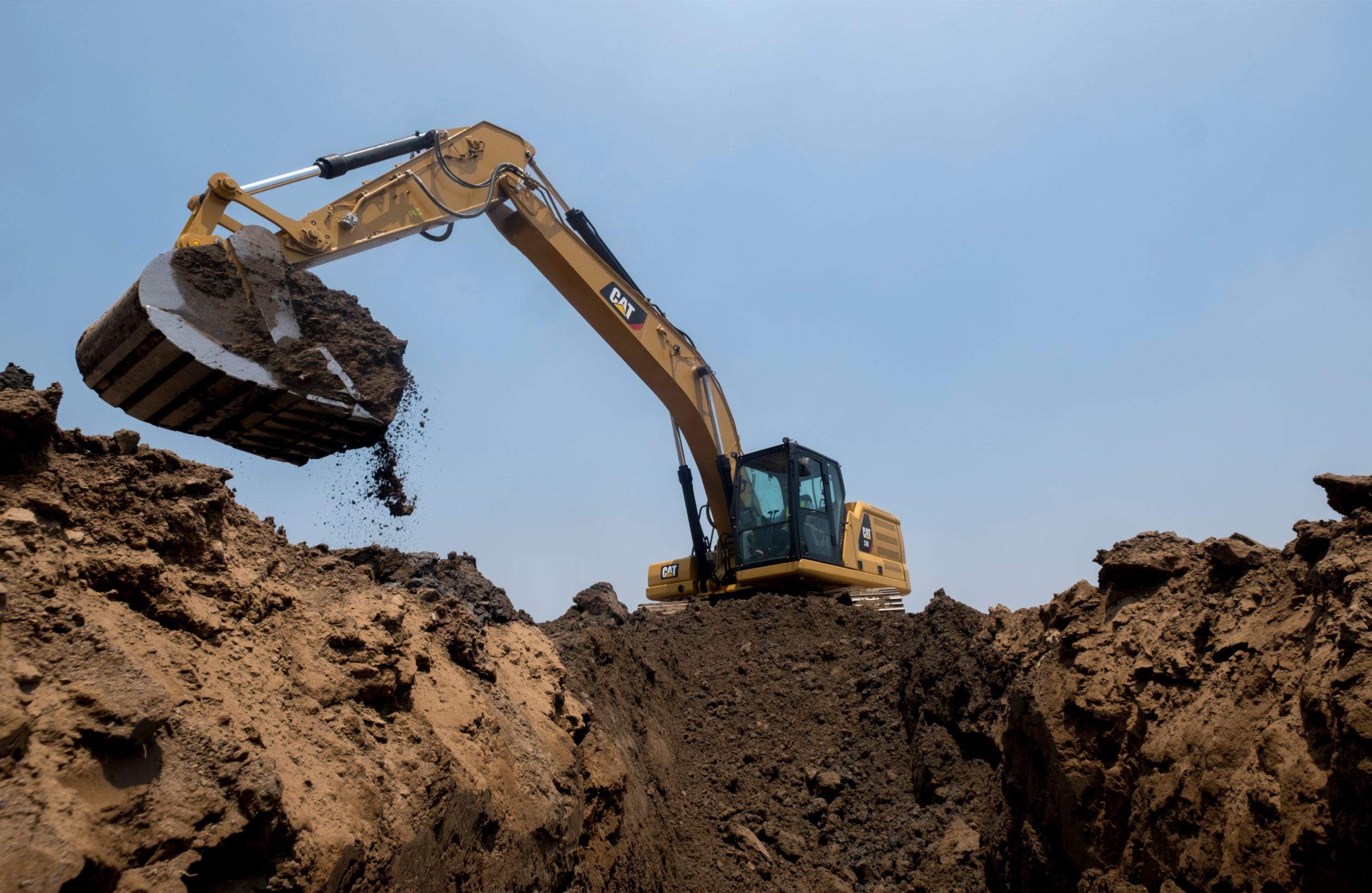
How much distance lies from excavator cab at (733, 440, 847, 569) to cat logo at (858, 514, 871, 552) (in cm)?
76

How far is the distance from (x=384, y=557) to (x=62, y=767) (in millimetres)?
3171

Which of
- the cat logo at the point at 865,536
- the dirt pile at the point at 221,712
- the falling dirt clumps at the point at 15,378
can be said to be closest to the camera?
the dirt pile at the point at 221,712

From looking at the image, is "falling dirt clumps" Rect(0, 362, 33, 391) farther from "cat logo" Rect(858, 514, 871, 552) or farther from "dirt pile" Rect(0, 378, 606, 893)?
"cat logo" Rect(858, 514, 871, 552)

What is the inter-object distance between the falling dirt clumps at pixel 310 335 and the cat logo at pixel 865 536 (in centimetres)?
746

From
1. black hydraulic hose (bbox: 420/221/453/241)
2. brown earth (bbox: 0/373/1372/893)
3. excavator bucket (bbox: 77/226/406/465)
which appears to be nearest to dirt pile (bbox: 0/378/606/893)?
brown earth (bbox: 0/373/1372/893)

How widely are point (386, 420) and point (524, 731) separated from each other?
2.30 meters

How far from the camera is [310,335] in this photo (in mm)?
5668

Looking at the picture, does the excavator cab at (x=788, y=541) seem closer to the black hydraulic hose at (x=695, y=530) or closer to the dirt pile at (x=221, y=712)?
the black hydraulic hose at (x=695, y=530)

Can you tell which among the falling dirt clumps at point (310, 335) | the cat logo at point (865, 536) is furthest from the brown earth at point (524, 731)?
the cat logo at point (865, 536)

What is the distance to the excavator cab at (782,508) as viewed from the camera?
10.5 meters

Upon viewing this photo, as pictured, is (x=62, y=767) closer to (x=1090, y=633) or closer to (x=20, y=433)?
(x=20, y=433)

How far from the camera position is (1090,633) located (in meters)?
5.07

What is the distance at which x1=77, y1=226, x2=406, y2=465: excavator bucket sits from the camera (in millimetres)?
4926

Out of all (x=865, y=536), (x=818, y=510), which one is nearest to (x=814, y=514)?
(x=818, y=510)
